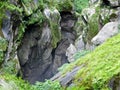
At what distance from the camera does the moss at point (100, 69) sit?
4.68 m

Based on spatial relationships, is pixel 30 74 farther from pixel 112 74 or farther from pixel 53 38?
pixel 112 74

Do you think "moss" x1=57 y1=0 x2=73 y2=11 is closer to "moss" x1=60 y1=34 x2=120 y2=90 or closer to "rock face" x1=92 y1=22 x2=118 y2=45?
"rock face" x1=92 y1=22 x2=118 y2=45

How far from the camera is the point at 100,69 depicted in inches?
199

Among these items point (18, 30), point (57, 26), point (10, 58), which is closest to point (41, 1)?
point (57, 26)

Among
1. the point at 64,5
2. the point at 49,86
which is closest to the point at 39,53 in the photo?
the point at 64,5

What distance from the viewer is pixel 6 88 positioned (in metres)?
5.68

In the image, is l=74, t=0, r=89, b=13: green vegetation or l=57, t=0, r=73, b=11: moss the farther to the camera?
l=74, t=0, r=89, b=13: green vegetation

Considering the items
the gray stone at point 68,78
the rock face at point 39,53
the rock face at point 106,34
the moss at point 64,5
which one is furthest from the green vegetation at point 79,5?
the gray stone at point 68,78

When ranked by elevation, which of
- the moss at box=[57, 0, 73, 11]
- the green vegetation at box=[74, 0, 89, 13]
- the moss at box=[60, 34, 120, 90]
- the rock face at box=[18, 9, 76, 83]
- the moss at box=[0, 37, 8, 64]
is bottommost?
the moss at box=[60, 34, 120, 90]

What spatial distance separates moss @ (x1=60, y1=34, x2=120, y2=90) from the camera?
4676 mm

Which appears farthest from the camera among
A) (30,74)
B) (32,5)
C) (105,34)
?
(30,74)

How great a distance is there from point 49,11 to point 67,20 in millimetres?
7617

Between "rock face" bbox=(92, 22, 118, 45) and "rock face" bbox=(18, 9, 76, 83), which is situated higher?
"rock face" bbox=(18, 9, 76, 83)

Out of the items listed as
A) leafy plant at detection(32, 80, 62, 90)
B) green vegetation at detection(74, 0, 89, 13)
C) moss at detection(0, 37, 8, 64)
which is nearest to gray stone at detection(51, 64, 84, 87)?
leafy plant at detection(32, 80, 62, 90)
